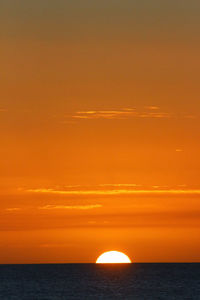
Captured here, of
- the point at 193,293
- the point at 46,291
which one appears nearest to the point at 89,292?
the point at 46,291

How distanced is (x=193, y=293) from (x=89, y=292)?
16.0 metres

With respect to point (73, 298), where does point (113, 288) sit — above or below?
above

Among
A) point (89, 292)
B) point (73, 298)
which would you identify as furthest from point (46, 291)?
point (73, 298)

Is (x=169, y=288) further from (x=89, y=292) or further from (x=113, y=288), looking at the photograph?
(x=89, y=292)

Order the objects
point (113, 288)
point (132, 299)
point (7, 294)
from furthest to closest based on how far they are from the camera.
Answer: point (113, 288) < point (7, 294) < point (132, 299)

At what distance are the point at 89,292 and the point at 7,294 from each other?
1244 centimetres

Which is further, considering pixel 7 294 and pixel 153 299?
pixel 7 294

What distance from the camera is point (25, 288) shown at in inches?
5817

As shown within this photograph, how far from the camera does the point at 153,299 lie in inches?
4710

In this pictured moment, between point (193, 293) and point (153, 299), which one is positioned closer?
point (153, 299)

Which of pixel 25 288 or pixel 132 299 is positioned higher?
pixel 25 288

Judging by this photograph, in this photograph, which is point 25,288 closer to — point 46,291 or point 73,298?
point 46,291

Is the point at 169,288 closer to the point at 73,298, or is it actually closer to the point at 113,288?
the point at 113,288

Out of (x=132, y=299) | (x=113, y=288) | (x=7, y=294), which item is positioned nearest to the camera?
(x=132, y=299)
